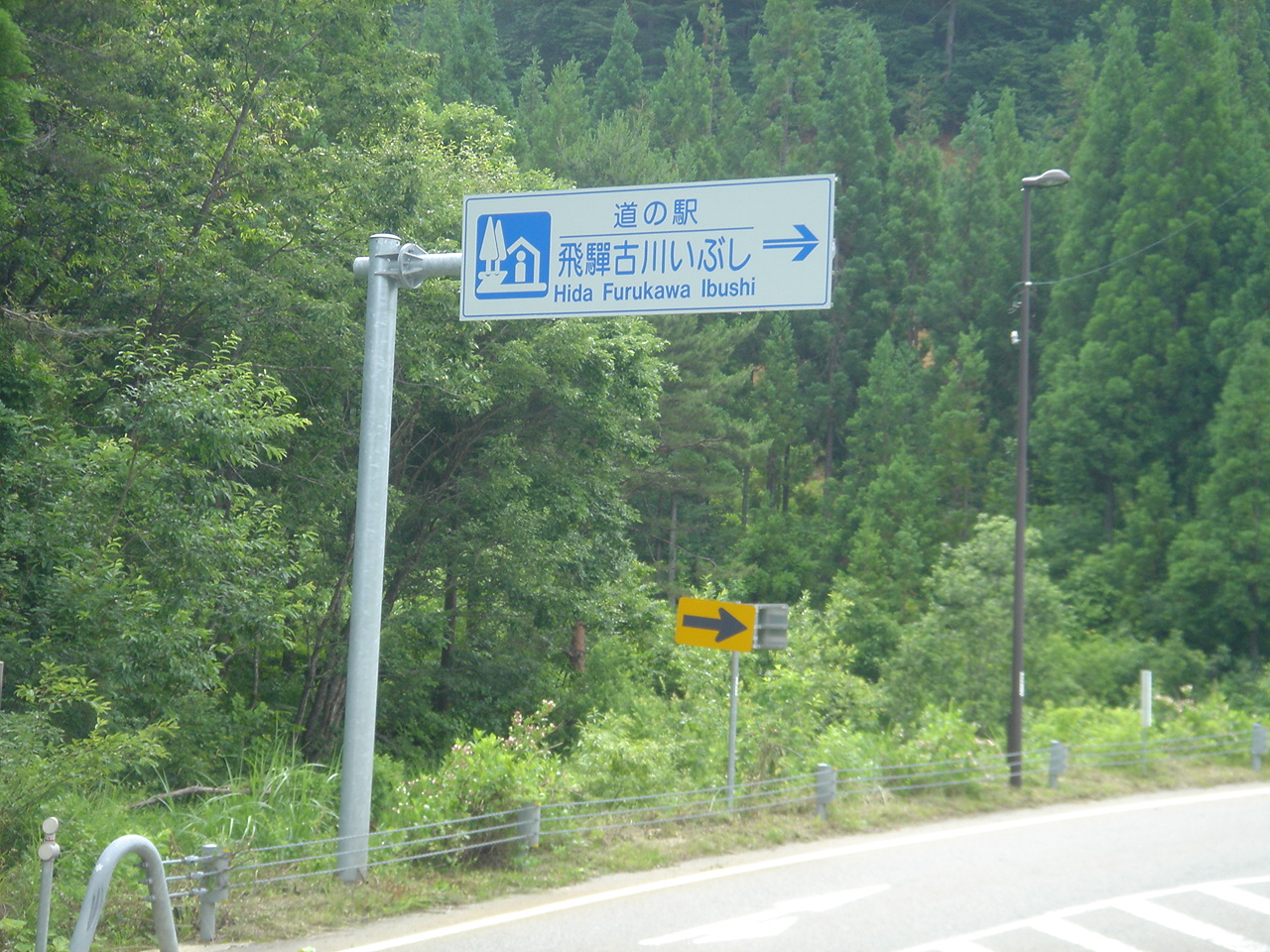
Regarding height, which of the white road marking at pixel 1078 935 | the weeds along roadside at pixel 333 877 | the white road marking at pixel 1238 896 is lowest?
the white road marking at pixel 1238 896

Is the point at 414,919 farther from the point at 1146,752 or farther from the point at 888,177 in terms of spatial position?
the point at 888,177

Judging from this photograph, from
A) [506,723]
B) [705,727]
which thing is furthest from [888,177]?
[705,727]

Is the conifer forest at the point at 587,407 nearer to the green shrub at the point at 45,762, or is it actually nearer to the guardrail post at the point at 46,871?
the green shrub at the point at 45,762

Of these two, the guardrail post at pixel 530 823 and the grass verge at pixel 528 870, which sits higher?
the guardrail post at pixel 530 823

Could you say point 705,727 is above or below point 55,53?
below

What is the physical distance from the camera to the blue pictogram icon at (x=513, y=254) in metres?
7.70

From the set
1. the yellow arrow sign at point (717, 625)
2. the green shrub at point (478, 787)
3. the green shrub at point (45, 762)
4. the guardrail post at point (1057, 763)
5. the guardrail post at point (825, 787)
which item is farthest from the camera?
the guardrail post at point (1057, 763)

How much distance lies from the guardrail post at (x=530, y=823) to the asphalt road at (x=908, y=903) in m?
0.56

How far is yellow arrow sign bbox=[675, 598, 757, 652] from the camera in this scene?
41.3ft

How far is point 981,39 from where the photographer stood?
82.5 m

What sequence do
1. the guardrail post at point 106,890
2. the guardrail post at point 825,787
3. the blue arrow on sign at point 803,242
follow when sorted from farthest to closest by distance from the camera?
1. the guardrail post at point 825,787
2. the blue arrow on sign at point 803,242
3. the guardrail post at point 106,890

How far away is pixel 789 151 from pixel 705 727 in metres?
51.2

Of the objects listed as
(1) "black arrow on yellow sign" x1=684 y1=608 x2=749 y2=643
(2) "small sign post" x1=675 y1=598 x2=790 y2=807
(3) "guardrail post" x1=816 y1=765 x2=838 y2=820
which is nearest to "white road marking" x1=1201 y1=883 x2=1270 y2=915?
(3) "guardrail post" x1=816 y1=765 x2=838 y2=820

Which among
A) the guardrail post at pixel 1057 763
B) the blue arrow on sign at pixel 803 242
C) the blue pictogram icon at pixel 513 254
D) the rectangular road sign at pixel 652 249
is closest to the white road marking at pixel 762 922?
the rectangular road sign at pixel 652 249
